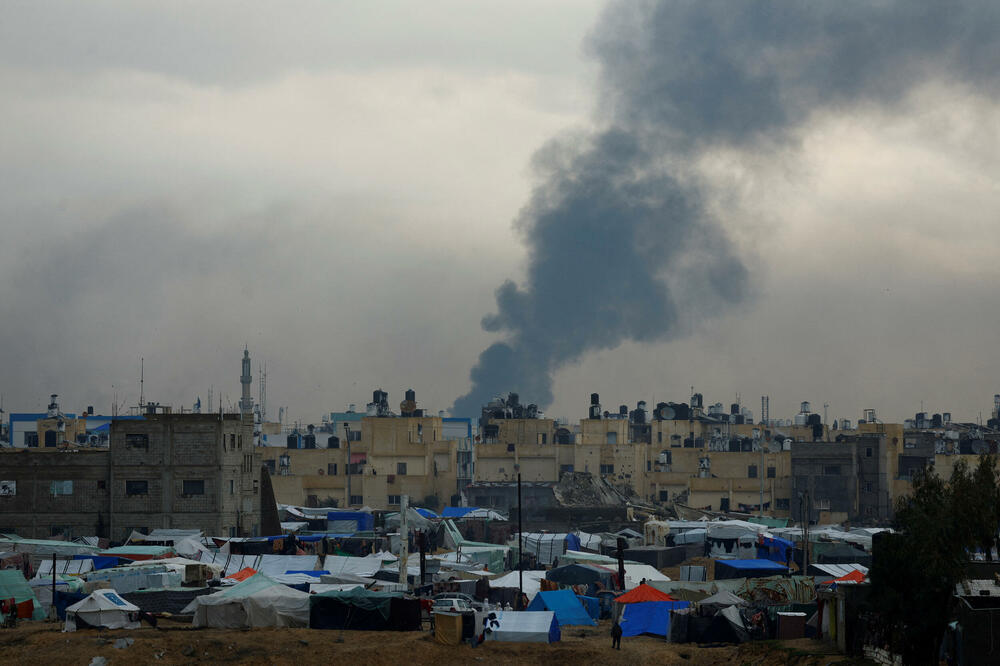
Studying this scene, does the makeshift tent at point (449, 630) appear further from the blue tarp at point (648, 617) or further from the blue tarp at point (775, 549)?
the blue tarp at point (775, 549)

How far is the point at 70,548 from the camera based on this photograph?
5353 centimetres

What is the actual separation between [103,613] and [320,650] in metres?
7.06

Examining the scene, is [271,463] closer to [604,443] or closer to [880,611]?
[604,443]

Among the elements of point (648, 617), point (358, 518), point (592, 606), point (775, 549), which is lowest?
point (592, 606)

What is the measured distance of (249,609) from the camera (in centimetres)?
3769

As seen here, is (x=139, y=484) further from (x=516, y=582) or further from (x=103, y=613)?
(x=103, y=613)

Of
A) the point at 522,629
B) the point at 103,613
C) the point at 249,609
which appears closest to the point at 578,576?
the point at 522,629

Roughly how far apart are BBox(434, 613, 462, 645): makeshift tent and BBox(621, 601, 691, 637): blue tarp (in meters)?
5.77

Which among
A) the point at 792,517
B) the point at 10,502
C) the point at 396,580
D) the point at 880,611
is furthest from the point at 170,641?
the point at 792,517

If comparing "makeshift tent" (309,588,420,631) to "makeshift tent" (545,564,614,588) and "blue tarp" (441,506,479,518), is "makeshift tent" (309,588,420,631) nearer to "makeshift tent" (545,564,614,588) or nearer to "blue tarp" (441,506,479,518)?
"makeshift tent" (545,564,614,588)

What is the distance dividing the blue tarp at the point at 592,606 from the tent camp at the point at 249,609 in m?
10.7

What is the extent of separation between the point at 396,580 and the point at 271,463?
189ft

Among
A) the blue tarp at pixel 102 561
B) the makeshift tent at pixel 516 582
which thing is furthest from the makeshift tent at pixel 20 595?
the makeshift tent at pixel 516 582

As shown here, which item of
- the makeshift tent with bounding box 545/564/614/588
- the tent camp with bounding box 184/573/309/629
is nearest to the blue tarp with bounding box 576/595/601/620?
the makeshift tent with bounding box 545/564/614/588
